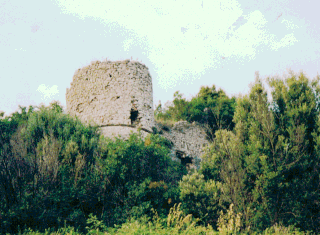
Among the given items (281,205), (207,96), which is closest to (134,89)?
(281,205)

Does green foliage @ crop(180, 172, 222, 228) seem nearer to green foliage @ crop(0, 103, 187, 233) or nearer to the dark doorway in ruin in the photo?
green foliage @ crop(0, 103, 187, 233)

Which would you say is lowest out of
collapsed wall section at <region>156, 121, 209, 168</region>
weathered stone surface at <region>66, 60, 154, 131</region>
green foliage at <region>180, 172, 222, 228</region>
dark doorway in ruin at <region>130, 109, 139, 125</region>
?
green foliage at <region>180, 172, 222, 228</region>

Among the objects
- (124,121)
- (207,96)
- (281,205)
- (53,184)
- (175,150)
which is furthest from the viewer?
(207,96)

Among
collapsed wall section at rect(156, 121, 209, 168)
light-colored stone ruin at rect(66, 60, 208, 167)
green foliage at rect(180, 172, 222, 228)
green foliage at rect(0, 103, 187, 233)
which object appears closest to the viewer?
green foliage at rect(0, 103, 187, 233)

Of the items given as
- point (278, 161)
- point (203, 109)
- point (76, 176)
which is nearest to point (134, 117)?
point (76, 176)

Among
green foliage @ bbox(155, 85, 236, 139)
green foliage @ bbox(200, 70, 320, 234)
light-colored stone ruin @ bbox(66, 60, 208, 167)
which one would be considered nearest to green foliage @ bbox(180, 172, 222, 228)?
green foliage @ bbox(200, 70, 320, 234)

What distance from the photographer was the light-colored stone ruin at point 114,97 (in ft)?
41.2

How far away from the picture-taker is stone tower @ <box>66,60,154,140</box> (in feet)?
41.2

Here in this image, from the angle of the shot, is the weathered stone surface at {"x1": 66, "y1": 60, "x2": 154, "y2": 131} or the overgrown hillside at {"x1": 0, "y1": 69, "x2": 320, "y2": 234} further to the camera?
the weathered stone surface at {"x1": 66, "y1": 60, "x2": 154, "y2": 131}

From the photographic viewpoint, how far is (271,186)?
23.9 feet

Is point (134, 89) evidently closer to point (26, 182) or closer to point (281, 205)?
point (26, 182)

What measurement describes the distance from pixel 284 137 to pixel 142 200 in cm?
513

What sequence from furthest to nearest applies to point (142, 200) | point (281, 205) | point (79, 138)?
point (79, 138) → point (142, 200) → point (281, 205)

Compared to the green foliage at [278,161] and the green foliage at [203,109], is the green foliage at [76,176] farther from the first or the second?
the green foliage at [203,109]
